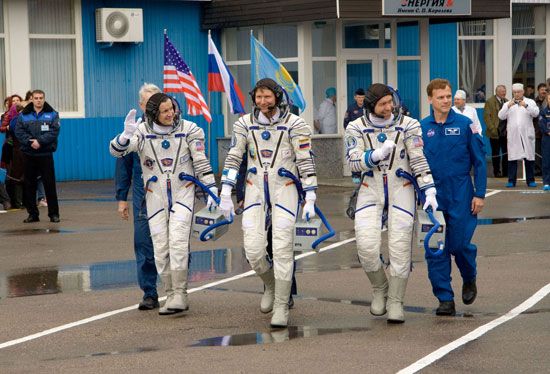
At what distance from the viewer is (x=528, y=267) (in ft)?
40.7

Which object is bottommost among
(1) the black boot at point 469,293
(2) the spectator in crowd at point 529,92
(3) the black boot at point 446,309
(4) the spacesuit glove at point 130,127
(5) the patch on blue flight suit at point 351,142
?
(3) the black boot at point 446,309

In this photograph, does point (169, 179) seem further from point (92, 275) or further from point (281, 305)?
point (92, 275)

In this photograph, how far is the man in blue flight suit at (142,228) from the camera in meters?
10.6

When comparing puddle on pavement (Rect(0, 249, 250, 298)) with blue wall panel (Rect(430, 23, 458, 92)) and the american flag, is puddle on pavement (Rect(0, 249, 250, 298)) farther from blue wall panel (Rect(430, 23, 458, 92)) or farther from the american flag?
blue wall panel (Rect(430, 23, 458, 92))

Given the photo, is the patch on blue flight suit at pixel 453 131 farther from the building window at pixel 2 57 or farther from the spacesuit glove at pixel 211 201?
the building window at pixel 2 57

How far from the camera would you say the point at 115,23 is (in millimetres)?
25672

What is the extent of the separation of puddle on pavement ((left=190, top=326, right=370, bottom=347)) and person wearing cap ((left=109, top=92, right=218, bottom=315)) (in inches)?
45.7

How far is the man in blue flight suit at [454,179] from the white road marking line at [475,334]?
439 millimetres

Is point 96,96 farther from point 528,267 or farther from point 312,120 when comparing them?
point 528,267

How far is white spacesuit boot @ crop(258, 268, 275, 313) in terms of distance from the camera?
10094mm

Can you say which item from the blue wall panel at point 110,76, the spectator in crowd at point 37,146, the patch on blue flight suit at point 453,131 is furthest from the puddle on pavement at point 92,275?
the blue wall panel at point 110,76

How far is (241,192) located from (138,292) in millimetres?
1919

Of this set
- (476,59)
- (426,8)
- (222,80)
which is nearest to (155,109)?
(222,80)

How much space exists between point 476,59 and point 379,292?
68.7ft
